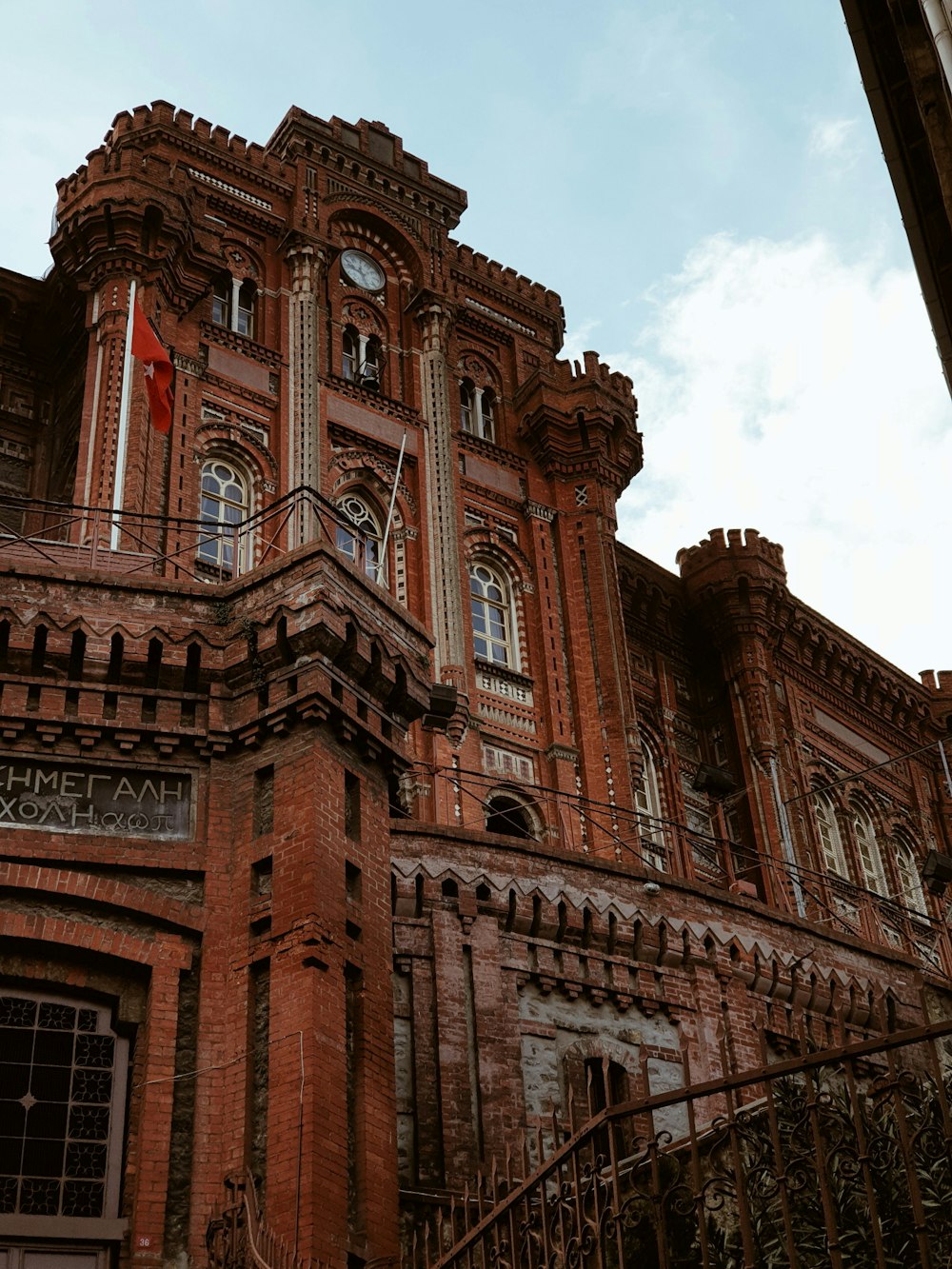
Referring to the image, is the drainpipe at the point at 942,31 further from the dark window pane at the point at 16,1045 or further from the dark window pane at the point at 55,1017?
the dark window pane at the point at 16,1045

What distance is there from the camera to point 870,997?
2347 centimetres

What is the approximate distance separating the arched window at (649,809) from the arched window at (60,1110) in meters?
14.3

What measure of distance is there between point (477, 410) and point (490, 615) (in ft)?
15.1

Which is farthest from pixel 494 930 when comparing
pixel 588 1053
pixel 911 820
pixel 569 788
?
pixel 911 820

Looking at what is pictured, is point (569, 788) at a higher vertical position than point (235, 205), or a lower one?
lower

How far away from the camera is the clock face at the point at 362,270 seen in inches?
1284

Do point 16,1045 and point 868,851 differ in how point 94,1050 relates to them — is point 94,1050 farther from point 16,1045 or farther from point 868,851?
point 868,851

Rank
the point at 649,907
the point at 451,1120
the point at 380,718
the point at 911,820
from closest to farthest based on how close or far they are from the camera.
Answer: the point at 380,718 → the point at 451,1120 → the point at 649,907 → the point at 911,820

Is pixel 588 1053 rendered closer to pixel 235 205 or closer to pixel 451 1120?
pixel 451 1120

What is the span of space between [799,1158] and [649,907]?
488 inches

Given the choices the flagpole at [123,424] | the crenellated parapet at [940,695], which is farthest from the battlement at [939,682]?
the flagpole at [123,424]

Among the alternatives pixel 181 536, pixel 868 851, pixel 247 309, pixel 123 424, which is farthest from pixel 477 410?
pixel 868 851

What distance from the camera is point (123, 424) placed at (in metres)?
26.3

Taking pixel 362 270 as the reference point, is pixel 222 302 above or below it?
below
